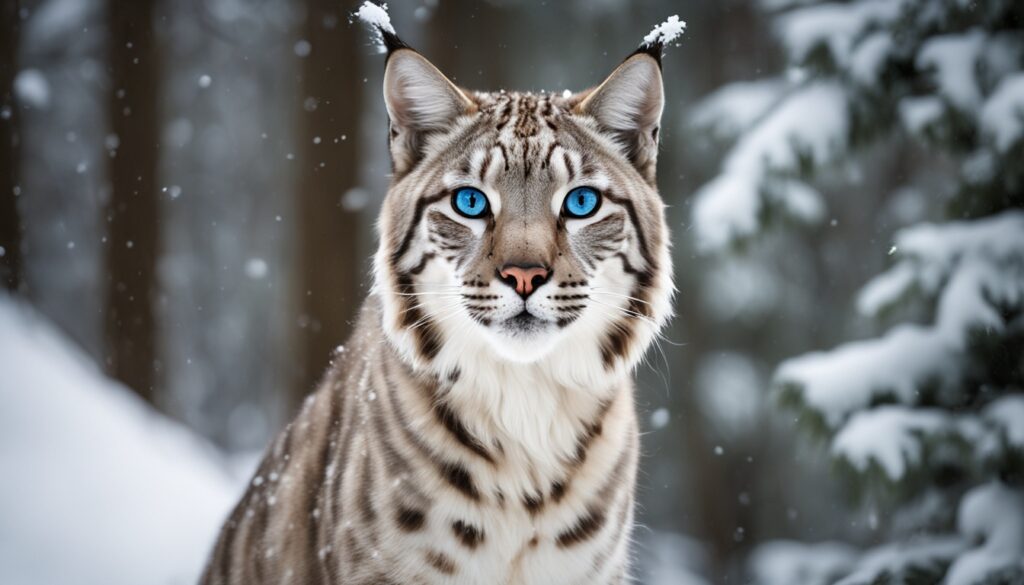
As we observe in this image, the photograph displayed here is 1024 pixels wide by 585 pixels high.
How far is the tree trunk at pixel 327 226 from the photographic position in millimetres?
8250

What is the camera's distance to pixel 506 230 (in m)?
3.38

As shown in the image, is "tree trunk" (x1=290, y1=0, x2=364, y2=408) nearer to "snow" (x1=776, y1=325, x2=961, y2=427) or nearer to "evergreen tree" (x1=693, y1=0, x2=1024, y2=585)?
"evergreen tree" (x1=693, y1=0, x2=1024, y2=585)

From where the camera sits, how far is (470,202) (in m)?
3.52

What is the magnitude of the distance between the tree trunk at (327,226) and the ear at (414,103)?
453 cm

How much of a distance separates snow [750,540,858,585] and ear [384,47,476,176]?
4.31 meters

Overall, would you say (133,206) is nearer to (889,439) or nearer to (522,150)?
(522,150)

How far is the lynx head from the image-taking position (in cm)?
333

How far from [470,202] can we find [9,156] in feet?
Answer: 23.1

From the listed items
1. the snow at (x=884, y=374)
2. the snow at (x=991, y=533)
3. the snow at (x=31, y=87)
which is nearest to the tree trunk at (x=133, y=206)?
the snow at (x=31, y=87)

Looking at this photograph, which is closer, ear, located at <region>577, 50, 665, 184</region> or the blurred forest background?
ear, located at <region>577, 50, 665, 184</region>

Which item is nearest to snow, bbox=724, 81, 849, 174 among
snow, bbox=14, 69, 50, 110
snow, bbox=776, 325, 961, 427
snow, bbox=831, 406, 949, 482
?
snow, bbox=776, 325, 961, 427

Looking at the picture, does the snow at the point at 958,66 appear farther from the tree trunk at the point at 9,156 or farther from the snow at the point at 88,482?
the tree trunk at the point at 9,156

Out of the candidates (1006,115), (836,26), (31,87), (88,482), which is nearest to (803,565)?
(1006,115)

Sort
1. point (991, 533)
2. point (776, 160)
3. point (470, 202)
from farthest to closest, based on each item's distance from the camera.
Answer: point (776, 160), point (991, 533), point (470, 202)
